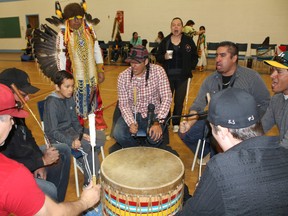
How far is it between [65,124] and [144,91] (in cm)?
96

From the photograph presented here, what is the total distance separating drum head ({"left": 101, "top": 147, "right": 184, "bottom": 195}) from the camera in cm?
159

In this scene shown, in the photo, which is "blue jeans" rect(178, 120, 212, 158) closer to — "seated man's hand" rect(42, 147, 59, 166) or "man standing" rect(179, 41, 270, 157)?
"man standing" rect(179, 41, 270, 157)

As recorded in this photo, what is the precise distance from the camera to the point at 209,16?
40.9 ft

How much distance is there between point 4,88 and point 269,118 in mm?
2313

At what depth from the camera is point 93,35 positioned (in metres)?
3.65

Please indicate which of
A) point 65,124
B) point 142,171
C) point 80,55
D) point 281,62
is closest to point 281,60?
point 281,62

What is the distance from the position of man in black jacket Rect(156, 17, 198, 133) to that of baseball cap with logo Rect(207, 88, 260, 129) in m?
2.92

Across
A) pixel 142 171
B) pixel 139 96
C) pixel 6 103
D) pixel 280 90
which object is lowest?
pixel 142 171

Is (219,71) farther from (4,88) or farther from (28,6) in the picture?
(28,6)

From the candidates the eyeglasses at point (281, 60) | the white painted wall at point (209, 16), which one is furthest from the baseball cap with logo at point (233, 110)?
the white painted wall at point (209, 16)

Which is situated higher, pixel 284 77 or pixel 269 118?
pixel 284 77

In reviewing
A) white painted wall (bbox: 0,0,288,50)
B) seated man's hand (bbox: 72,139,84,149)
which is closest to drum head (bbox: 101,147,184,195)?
seated man's hand (bbox: 72,139,84,149)

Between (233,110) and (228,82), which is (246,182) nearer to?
(233,110)

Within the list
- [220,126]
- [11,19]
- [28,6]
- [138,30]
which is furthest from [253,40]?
[11,19]
